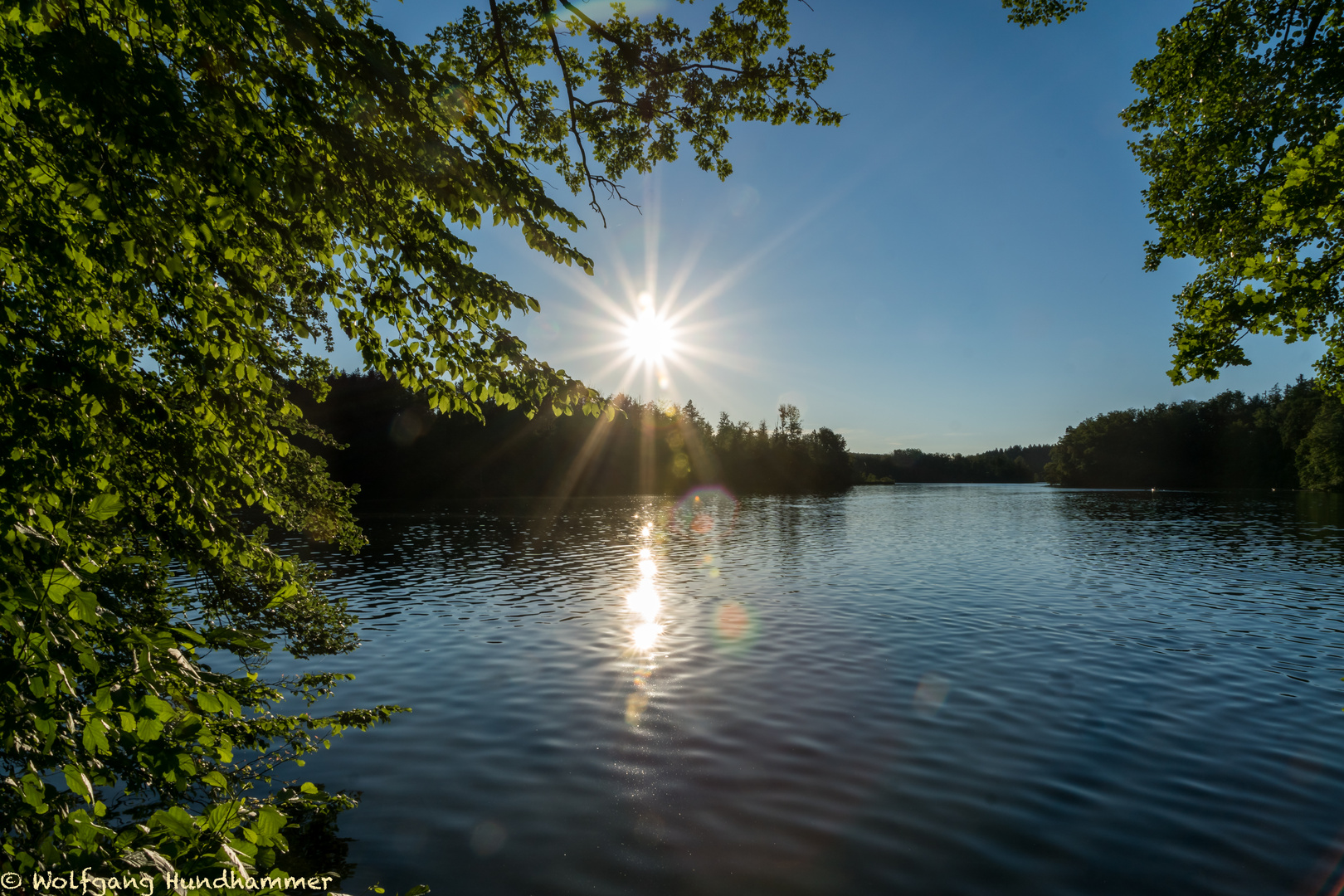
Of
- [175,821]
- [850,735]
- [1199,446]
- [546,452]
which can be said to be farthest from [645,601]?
[1199,446]

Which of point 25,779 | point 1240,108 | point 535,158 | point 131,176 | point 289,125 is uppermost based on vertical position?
Result: point 1240,108

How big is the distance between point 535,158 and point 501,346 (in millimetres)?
7305

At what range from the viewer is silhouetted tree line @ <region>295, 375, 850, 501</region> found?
Result: 345 feet

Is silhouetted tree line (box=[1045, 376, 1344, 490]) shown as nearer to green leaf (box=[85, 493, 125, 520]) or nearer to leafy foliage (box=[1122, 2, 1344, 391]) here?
leafy foliage (box=[1122, 2, 1344, 391])

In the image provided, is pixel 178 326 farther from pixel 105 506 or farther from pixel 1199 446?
pixel 1199 446

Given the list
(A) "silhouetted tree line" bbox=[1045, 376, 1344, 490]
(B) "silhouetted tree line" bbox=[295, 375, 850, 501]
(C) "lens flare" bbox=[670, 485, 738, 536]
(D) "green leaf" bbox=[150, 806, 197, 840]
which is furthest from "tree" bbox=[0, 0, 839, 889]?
(A) "silhouetted tree line" bbox=[1045, 376, 1344, 490]

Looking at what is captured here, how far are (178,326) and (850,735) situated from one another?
39.8 ft

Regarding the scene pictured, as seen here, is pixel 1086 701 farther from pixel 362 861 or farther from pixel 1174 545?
pixel 1174 545

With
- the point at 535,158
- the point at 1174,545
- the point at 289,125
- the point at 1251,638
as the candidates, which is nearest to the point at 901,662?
the point at 1251,638

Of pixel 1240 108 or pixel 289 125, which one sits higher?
pixel 1240 108

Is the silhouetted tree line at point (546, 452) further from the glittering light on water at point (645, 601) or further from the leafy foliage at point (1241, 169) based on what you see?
the leafy foliage at point (1241, 169)

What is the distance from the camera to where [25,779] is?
335cm

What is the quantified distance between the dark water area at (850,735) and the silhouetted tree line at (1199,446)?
162 meters

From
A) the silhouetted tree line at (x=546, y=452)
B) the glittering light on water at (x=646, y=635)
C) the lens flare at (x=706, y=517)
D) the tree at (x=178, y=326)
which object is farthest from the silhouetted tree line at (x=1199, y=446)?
the tree at (x=178, y=326)
